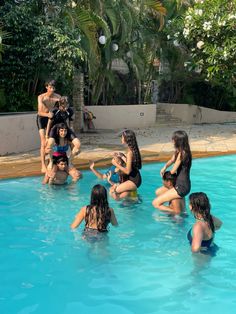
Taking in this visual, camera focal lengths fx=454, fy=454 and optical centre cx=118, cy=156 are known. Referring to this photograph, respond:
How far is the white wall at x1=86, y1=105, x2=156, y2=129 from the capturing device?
19922 mm

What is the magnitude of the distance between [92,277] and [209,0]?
12635 millimetres

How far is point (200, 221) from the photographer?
5.63m

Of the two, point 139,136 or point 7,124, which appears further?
point 139,136

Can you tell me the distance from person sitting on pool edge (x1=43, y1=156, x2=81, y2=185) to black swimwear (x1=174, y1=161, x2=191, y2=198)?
3065 mm

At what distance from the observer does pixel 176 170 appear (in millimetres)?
7129

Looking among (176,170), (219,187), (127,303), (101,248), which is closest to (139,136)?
(219,187)

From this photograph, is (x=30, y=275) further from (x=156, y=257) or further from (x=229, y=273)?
(x=229, y=273)

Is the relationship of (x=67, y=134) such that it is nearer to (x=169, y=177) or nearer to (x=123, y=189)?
(x=123, y=189)

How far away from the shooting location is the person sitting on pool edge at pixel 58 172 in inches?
367

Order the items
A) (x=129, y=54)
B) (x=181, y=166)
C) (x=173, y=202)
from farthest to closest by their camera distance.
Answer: (x=129, y=54), (x=173, y=202), (x=181, y=166)

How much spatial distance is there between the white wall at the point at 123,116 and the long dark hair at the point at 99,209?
13728mm

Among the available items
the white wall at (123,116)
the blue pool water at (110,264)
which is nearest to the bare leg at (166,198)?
the blue pool water at (110,264)

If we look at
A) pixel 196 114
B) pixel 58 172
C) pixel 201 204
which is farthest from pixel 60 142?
pixel 196 114

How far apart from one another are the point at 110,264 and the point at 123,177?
8.40 feet
